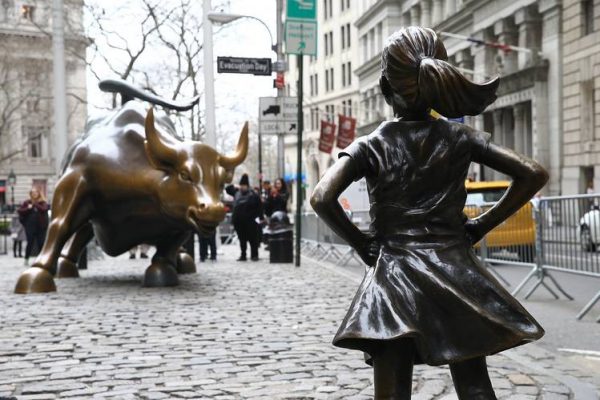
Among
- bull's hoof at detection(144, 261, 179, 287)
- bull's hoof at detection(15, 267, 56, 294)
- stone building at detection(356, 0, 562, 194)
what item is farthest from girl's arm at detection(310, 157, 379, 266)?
stone building at detection(356, 0, 562, 194)

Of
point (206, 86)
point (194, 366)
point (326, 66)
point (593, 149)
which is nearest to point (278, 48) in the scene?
point (206, 86)

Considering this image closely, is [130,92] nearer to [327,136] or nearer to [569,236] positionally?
[569,236]

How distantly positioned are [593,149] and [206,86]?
16099 mm

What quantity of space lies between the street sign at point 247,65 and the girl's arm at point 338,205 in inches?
543

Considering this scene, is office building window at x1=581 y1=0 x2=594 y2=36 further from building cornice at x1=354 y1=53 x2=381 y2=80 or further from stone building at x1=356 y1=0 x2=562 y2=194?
building cornice at x1=354 y1=53 x2=381 y2=80

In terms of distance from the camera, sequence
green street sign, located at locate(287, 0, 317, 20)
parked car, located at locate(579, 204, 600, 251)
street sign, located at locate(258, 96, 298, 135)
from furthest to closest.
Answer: street sign, located at locate(258, 96, 298, 135), green street sign, located at locate(287, 0, 317, 20), parked car, located at locate(579, 204, 600, 251)

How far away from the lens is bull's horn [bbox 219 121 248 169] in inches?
426

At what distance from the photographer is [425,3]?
150ft

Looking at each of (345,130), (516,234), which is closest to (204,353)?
(516,234)

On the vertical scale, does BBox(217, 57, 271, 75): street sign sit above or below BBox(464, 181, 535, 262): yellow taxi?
above

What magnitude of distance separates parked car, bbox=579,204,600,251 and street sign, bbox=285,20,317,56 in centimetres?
697

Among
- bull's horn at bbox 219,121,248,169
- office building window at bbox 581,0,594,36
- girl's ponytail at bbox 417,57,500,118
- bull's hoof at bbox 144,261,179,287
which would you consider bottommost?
bull's hoof at bbox 144,261,179,287

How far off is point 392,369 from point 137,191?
8206 millimetres

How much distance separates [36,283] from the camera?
1102cm
